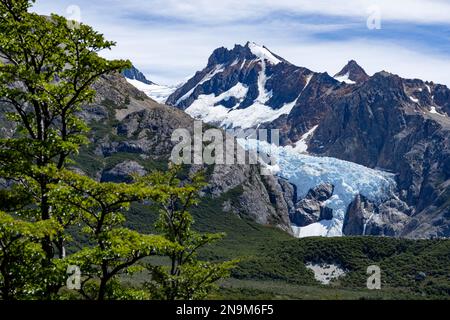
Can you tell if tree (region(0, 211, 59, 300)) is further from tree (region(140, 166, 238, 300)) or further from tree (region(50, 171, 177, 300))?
tree (region(140, 166, 238, 300))

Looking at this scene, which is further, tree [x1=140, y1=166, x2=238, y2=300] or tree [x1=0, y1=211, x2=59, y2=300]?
tree [x1=140, y1=166, x2=238, y2=300]

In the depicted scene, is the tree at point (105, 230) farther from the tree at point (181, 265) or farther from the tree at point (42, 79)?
the tree at point (181, 265)

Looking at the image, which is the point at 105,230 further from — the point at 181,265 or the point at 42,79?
the point at 181,265

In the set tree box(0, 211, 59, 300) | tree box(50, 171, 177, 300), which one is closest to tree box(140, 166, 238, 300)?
tree box(50, 171, 177, 300)

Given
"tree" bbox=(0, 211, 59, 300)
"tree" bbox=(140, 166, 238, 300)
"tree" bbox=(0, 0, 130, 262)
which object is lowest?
"tree" bbox=(140, 166, 238, 300)

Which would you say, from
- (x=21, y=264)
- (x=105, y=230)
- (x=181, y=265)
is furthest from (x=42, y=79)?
(x=181, y=265)

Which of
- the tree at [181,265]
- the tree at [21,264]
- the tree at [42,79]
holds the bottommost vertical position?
the tree at [181,265]

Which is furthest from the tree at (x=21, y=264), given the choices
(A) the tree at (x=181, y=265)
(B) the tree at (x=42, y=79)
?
(A) the tree at (x=181, y=265)

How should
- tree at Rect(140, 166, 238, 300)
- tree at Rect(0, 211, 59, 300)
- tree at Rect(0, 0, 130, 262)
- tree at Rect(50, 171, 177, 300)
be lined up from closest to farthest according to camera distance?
tree at Rect(0, 211, 59, 300) < tree at Rect(50, 171, 177, 300) < tree at Rect(0, 0, 130, 262) < tree at Rect(140, 166, 238, 300)

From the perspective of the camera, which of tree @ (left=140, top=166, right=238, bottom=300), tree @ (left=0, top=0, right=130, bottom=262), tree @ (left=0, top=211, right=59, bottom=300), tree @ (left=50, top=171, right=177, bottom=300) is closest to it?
tree @ (left=0, top=211, right=59, bottom=300)

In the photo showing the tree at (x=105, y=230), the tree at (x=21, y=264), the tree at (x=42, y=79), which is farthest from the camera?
the tree at (x=42, y=79)

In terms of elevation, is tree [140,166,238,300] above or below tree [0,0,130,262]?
below
